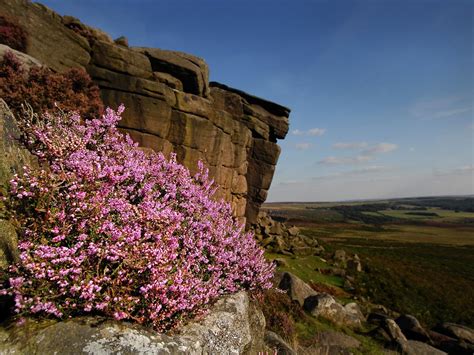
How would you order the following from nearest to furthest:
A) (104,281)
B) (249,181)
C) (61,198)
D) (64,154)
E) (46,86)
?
(104,281) → (61,198) → (64,154) → (46,86) → (249,181)

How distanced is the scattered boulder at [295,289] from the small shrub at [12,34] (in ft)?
60.5

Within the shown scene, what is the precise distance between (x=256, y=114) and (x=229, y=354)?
97.5 feet

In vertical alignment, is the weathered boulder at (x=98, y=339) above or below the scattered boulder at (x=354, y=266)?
above

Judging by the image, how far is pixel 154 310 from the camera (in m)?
4.25

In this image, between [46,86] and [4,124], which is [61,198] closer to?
[4,124]

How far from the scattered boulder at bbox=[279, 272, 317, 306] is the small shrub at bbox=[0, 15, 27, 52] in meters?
18.4

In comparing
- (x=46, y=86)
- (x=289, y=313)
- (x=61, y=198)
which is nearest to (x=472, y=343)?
(x=289, y=313)

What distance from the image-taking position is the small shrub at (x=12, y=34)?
12852 mm

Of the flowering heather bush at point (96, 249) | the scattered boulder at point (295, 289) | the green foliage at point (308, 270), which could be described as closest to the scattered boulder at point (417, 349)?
the scattered boulder at point (295, 289)

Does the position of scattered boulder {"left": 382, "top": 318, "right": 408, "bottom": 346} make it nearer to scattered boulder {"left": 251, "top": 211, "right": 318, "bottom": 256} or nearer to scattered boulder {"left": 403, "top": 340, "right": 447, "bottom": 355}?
scattered boulder {"left": 403, "top": 340, "right": 447, "bottom": 355}

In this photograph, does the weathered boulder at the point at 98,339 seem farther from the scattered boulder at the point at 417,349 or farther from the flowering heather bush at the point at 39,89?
the scattered boulder at the point at 417,349

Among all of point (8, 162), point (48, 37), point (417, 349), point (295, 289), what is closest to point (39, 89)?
point (48, 37)

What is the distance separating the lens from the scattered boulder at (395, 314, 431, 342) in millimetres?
16969

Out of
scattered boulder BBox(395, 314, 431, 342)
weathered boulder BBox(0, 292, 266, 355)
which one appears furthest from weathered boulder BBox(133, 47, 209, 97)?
scattered boulder BBox(395, 314, 431, 342)
